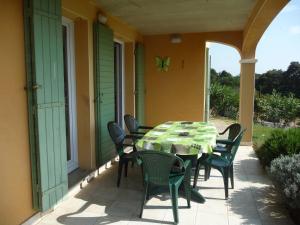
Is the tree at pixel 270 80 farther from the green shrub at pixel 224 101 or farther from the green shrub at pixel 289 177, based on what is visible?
the green shrub at pixel 289 177

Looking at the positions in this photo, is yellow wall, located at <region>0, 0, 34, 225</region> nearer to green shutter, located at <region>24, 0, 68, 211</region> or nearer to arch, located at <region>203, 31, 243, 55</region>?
green shutter, located at <region>24, 0, 68, 211</region>

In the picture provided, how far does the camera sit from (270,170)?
3109 mm

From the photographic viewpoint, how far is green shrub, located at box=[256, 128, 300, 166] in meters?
3.90

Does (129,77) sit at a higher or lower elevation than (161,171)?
higher

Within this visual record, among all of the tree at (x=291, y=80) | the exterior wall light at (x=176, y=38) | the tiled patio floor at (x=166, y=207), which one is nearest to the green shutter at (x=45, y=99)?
the tiled patio floor at (x=166, y=207)

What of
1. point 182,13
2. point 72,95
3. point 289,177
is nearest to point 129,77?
point 182,13

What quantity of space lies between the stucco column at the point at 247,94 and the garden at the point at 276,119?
0.46 meters

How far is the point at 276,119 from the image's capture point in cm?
1084

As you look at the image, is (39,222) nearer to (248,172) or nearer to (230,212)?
(230,212)

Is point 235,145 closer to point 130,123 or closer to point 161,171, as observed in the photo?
point 161,171

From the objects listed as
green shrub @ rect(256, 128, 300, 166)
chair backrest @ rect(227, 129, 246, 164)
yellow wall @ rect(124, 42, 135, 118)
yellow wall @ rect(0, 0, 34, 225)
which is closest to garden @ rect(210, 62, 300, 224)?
green shrub @ rect(256, 128, 300, 166)

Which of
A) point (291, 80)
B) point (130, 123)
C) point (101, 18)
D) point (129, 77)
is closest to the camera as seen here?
point (101, 18)

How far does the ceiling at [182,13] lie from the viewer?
156 inches

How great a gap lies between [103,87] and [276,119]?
8.81 m
